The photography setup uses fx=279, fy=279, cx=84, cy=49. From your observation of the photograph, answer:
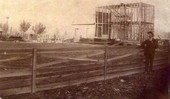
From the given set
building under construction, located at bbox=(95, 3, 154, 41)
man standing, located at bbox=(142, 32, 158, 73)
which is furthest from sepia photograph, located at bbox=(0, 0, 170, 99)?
building under construction, located at bbox=(95, 3, 154, 41)

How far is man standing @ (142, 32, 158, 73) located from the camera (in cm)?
801

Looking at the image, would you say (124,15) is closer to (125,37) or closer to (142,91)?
(125,37)

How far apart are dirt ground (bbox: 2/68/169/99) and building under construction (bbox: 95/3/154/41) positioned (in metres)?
19.1

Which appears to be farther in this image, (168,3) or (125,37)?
(125,37)

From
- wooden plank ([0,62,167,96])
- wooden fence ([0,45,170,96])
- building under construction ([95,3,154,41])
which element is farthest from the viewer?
building under construction ([95,3,154,41])

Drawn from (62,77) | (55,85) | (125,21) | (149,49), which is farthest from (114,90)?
(125,21)

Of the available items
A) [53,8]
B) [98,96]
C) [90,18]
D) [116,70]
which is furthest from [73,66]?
[90,18]

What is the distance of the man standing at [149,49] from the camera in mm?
8006

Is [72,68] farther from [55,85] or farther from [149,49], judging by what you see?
[149,49]

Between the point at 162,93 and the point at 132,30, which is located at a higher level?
the point at 132,30

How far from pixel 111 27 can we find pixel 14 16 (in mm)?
23942

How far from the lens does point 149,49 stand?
8.05 m

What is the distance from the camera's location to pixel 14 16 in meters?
4.80

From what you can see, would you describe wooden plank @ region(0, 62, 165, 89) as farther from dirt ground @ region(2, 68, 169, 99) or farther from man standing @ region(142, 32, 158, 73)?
man standing @ region(142, 32, 158, 73)
